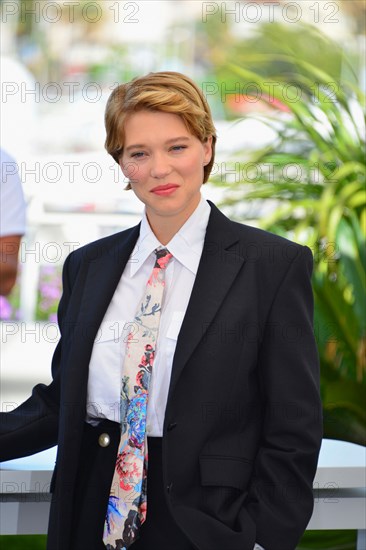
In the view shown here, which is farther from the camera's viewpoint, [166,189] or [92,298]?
[92,298]

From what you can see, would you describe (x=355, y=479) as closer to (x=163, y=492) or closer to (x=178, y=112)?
(x=163, y=492)

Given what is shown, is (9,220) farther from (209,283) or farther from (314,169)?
(314,169)

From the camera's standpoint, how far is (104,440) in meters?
1.87

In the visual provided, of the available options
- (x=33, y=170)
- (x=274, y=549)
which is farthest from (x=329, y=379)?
(x=33, y=170)

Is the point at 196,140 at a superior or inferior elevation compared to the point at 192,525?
superior

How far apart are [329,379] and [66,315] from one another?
228 cm

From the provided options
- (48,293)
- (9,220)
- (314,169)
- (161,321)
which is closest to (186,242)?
(161,321)

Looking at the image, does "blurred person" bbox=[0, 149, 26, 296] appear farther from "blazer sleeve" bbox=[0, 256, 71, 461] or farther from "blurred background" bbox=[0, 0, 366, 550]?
"blurred background" bbox=[0, 0, 366, 550]

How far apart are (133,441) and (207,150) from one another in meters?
0.62

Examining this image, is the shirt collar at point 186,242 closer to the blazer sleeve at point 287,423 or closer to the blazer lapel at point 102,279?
the blazer lapel at point 102,279

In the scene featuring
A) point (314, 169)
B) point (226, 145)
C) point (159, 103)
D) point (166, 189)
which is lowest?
point (166, 189)

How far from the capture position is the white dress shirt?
1.81 meters

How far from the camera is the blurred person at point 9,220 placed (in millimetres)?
3051

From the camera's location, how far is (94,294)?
1.94 m
